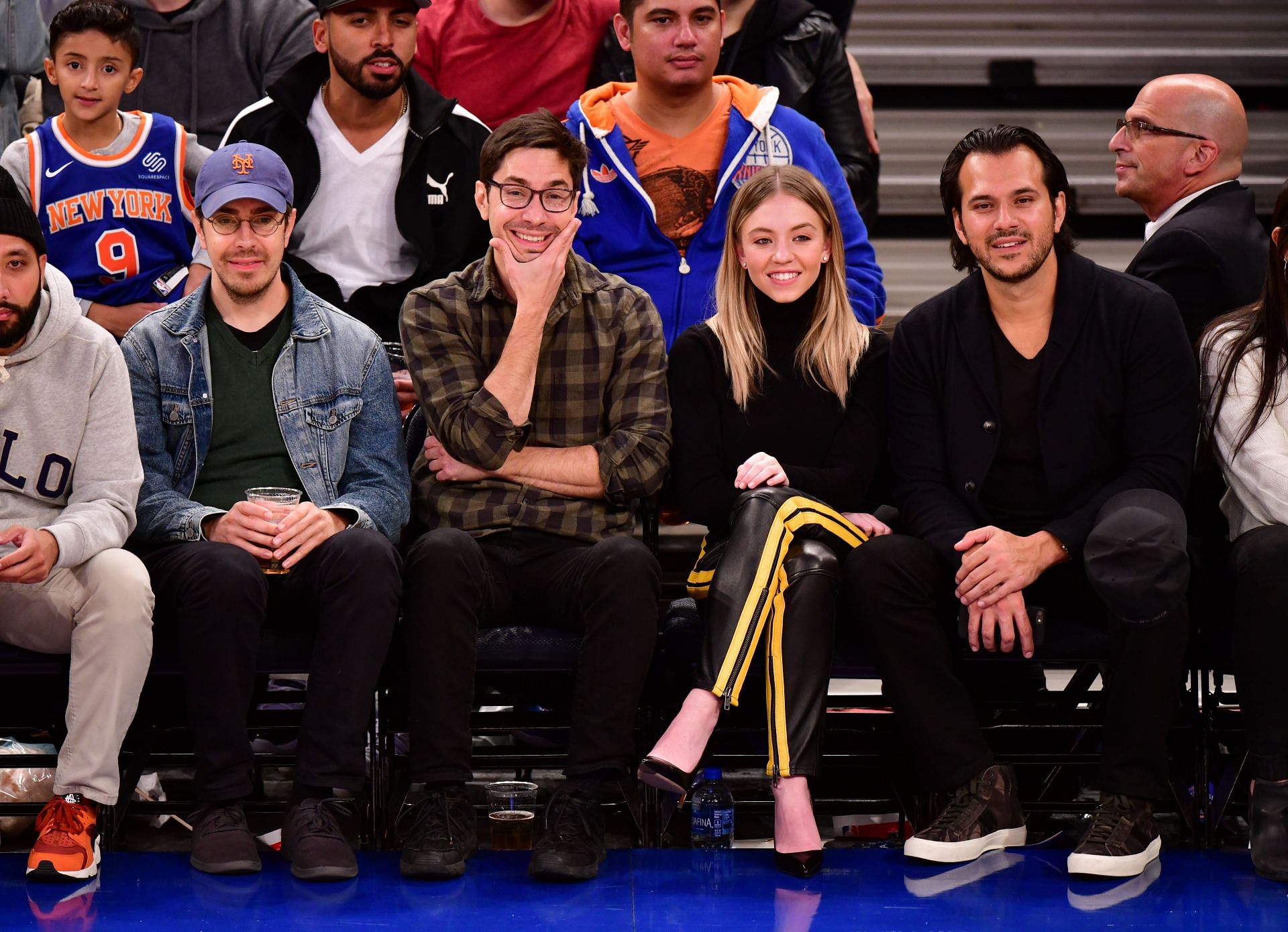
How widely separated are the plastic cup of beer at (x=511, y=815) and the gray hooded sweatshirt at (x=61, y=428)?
980 millimetres

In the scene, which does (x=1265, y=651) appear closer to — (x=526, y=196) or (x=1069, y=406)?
(x=1069, y=406)

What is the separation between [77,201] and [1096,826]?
2.78 m

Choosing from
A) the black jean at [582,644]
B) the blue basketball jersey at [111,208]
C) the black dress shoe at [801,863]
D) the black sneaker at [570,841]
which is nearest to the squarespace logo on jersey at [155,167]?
the blue basketball jersey at [111,208]

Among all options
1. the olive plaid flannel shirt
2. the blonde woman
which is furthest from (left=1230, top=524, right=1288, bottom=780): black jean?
the olive plaid flannel shirt

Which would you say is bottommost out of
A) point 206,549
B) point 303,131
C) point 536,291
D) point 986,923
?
point 986,923

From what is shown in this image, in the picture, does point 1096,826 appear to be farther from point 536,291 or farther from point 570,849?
point 536,291

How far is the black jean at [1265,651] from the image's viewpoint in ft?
9.41

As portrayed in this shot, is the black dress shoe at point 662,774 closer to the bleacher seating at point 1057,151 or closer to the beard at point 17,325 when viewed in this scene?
the beard at point 17,325

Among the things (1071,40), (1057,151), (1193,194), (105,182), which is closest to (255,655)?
(105,182)

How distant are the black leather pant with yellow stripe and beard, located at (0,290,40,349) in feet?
4.75

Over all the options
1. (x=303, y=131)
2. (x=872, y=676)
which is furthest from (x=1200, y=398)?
(x=303, y=131)

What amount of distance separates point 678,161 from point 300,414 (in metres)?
1.32

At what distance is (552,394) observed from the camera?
3273 mm

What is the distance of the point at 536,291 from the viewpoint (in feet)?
10.6
